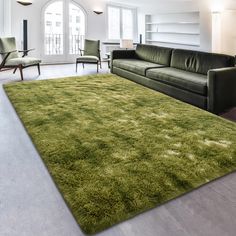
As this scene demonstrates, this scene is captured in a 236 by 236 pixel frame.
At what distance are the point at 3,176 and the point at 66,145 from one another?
0.64m

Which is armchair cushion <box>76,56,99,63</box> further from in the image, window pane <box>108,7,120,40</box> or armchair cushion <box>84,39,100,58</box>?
window pane <box>108,7,120,40</box>

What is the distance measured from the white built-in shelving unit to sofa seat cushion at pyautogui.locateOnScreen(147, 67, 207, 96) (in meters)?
3.26

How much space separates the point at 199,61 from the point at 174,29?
4.19 m

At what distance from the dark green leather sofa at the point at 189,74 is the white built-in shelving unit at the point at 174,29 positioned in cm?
220

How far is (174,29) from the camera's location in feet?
26.6

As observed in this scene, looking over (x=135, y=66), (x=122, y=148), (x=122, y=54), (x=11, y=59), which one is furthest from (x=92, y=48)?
(x=122, y=148)

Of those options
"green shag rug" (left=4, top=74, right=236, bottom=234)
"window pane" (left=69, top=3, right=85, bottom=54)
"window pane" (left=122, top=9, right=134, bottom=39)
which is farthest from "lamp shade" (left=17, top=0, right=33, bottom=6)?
"green shag rug" (left=4, top=74, right=236, bottom=234)

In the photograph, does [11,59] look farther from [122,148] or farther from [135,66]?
[122,148]

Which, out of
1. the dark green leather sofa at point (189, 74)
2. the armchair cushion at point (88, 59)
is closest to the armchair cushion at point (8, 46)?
the armchair cushion at point (88, 59)

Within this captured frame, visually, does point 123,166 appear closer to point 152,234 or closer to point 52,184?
point 52,184

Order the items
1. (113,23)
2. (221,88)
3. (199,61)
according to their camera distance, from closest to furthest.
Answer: (221,88)
(199,61)
(113,23)

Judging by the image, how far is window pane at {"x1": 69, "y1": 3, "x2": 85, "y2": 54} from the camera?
8.35 metres

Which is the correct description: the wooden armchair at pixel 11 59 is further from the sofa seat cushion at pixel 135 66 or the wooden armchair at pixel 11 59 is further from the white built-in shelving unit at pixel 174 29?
the white built-in shelving unit at pixel 174 29

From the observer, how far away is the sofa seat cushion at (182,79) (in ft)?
12.0
